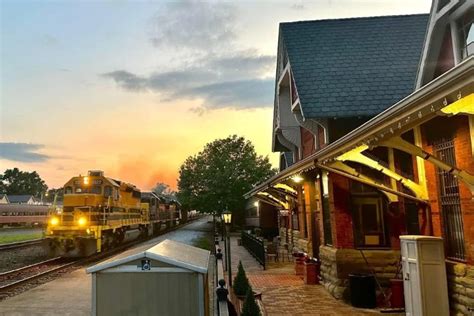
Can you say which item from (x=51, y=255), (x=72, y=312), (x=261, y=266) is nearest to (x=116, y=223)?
(x=51, y=255)

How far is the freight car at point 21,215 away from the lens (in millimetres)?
41844

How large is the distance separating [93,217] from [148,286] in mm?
15260

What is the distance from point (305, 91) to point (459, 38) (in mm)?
4623

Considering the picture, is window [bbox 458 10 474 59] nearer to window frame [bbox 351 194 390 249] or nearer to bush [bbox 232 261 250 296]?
window frame [bbox 351 194 390 249]

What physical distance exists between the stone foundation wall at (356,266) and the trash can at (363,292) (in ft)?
1.58

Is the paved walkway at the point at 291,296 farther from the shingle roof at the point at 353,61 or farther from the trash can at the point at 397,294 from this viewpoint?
the shingle roof at the point at 353,61

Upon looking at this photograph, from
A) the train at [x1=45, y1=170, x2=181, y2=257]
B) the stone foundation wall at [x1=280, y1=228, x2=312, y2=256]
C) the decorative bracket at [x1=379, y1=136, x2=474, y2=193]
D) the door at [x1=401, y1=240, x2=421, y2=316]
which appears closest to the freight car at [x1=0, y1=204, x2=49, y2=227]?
the train at [x1=45, y1=170, x2=181, y2=257]

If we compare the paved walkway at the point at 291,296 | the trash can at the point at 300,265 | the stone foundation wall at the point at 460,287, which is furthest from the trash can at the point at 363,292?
the trash can at the point at 300,265

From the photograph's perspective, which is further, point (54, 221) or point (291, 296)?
point (54, 221)

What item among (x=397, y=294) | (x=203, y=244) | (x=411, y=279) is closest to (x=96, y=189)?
(x=203, y=244)

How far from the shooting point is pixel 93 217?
18.6 metres

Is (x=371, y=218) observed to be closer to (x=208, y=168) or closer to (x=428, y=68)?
(x=428, y=68)

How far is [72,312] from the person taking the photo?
8914 millimetres

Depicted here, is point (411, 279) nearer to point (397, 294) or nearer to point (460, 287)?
point (460, 287)
